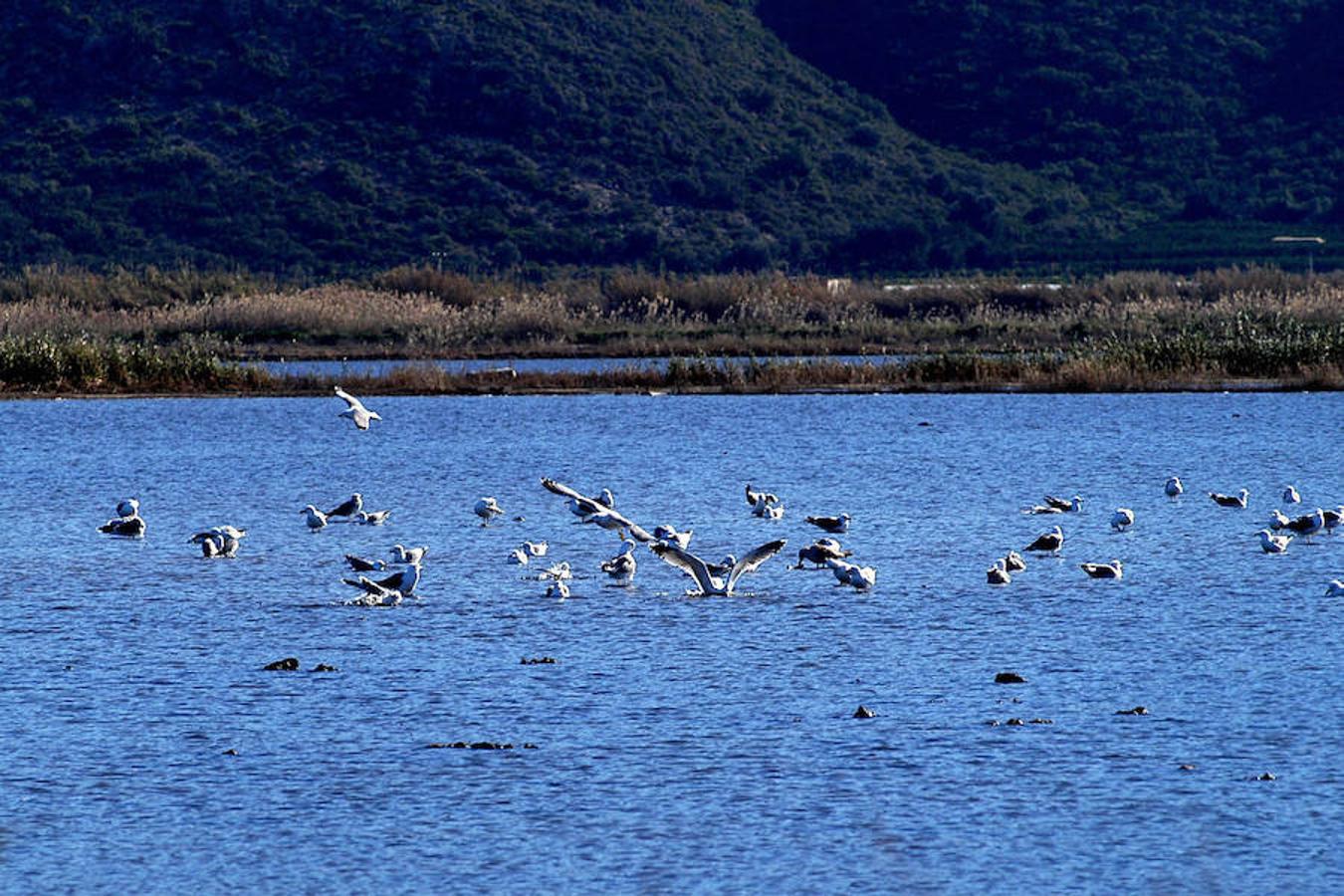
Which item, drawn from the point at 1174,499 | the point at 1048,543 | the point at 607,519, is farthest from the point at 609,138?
the point at 607,519

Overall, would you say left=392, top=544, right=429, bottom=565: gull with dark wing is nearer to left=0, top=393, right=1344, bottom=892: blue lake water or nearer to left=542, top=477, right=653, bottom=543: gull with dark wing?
left=0, top=393, right=1344, bottom=892: blue lake water

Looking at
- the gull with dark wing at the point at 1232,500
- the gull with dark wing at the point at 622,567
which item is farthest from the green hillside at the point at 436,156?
the gull with dark wing at the point at 622,567

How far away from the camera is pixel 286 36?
110875 millimetres

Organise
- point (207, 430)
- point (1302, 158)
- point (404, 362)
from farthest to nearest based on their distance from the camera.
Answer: point (1302, 158) → point (404, 362) → point (207, 430)

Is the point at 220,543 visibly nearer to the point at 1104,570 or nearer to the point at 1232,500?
the point at 1104,570

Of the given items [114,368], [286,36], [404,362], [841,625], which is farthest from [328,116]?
[841,625]

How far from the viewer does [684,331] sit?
70.8 metres

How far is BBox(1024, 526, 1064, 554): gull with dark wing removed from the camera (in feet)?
81.1

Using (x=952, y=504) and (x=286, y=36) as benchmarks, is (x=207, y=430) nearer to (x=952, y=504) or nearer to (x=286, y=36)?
(x=952, y=504)

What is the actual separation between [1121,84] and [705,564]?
108 metres

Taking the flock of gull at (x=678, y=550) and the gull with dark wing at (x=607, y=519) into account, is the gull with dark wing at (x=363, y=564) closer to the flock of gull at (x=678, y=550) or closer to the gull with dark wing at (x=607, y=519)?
the flock of gull at (x=678, y=550)

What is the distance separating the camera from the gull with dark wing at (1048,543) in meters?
24.7

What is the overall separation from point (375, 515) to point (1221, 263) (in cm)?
7360

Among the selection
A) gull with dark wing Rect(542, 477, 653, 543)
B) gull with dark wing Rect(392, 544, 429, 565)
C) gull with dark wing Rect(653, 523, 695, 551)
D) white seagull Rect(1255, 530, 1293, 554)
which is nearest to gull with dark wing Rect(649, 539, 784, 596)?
gull with dark wing Rect(542, 477, 653, 543)
